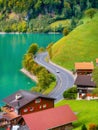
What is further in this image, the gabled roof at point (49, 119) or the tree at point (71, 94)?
the tree at point (71, 94)

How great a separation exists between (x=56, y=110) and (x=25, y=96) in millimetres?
15440

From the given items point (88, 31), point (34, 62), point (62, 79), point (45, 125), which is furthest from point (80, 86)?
point (88, 31)

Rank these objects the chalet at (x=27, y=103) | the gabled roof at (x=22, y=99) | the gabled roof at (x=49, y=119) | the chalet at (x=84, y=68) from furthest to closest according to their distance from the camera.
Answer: the chalet at (x=84, y=68) < the gabled roof at (x=22, y=99) < the chalet at (x=27, y=103) < the gabled roof at (x=49, y=119)

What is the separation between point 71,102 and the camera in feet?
295

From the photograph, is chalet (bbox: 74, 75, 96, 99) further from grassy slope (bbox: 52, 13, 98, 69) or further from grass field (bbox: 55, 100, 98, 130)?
grassy slope (bbox: 52, 13, 98, 69)

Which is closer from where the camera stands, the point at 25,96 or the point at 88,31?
the point at 25,96

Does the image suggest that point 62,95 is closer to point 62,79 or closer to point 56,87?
point 56,87

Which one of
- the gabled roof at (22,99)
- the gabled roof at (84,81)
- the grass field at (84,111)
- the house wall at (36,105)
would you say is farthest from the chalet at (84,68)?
the house wall at (36,105)

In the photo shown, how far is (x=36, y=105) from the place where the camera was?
261ft

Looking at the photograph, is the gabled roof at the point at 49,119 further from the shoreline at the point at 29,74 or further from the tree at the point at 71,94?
the shoreline at the point at 29,74

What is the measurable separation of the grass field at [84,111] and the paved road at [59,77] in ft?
37.6

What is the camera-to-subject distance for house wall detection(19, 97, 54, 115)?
77812mm

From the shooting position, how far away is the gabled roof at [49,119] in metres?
62.1

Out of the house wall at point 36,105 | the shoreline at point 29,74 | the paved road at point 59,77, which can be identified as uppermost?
the house wall at point 36,105
